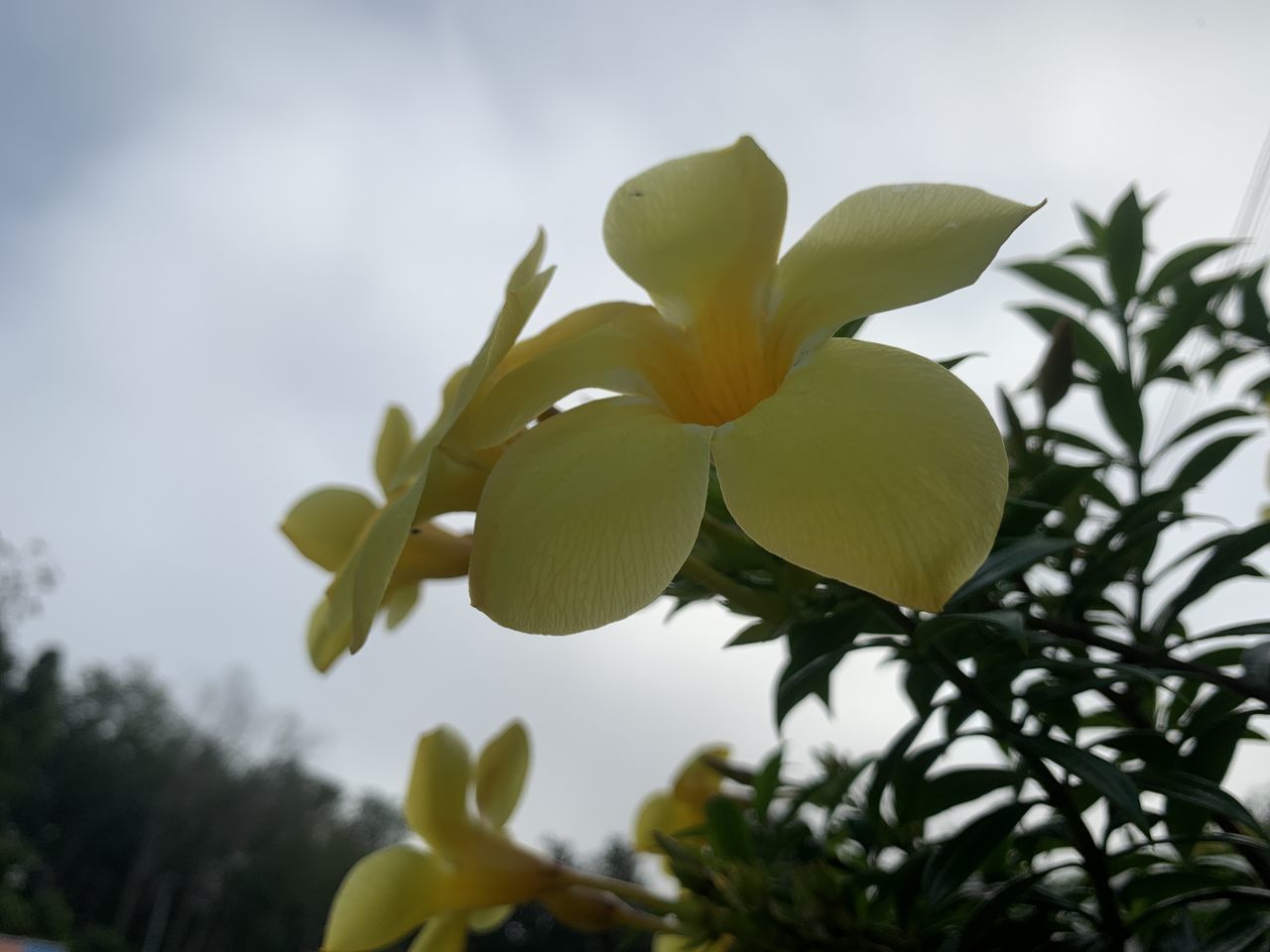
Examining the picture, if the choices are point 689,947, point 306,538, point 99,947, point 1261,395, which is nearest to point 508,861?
point 689,947

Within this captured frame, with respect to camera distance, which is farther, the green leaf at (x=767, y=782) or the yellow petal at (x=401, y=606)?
the green leaf at (x=767, y=782)

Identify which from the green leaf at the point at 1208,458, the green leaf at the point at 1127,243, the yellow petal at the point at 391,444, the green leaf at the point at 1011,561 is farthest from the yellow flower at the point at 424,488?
the green leaf at the point at 1127,243

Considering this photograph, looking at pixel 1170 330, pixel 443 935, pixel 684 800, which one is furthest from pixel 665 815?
pixel 1170 330

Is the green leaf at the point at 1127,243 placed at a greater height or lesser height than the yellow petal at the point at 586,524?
greater

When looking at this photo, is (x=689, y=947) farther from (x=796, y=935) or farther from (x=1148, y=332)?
(x=1148, y=332)

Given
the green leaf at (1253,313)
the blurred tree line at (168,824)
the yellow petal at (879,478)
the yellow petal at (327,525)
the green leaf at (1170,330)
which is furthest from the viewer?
the blurred tree line at (168,824)

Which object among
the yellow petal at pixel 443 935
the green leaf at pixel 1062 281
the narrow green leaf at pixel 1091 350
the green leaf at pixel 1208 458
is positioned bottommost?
the yellow petal at pixel 443 935

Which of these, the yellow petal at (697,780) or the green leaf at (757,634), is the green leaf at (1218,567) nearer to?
the green leaf at (757,634)
